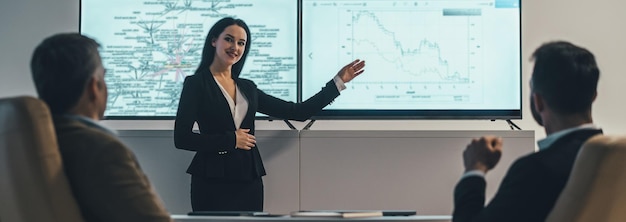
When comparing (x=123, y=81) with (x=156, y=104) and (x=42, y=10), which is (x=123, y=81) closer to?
(x=156, y=104)

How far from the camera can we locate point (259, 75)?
4.32 m

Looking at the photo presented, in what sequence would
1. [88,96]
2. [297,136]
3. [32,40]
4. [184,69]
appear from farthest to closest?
[32,40] < [184,69] < [297,136] < [88,96]

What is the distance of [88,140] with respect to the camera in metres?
1.73

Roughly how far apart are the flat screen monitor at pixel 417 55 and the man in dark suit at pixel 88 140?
2465 mm

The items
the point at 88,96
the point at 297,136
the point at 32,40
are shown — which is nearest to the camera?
the point at 88,96

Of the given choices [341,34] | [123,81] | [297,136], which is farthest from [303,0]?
[123,81]

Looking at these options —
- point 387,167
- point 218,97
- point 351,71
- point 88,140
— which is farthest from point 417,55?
point 88,140

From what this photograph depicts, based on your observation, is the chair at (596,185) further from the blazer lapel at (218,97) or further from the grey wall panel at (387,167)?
the grey wall panel at (387,167)

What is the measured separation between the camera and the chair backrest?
1699 millimetres

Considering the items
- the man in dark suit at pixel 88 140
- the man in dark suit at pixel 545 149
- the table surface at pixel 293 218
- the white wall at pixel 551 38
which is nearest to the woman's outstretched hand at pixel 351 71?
the white wall at pixel 551 38

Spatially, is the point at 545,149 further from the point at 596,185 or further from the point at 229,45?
the point at 229,45

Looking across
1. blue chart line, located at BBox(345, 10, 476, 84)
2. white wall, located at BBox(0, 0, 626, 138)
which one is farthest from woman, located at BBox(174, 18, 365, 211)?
white wall, located at BBox(0, 0, 626, 138)

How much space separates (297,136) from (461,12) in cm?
109

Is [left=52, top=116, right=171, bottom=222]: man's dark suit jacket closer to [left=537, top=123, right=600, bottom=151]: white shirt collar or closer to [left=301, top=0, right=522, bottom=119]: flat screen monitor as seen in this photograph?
[left=537, top=123, right=600, bottom=151]: white shirt collar
